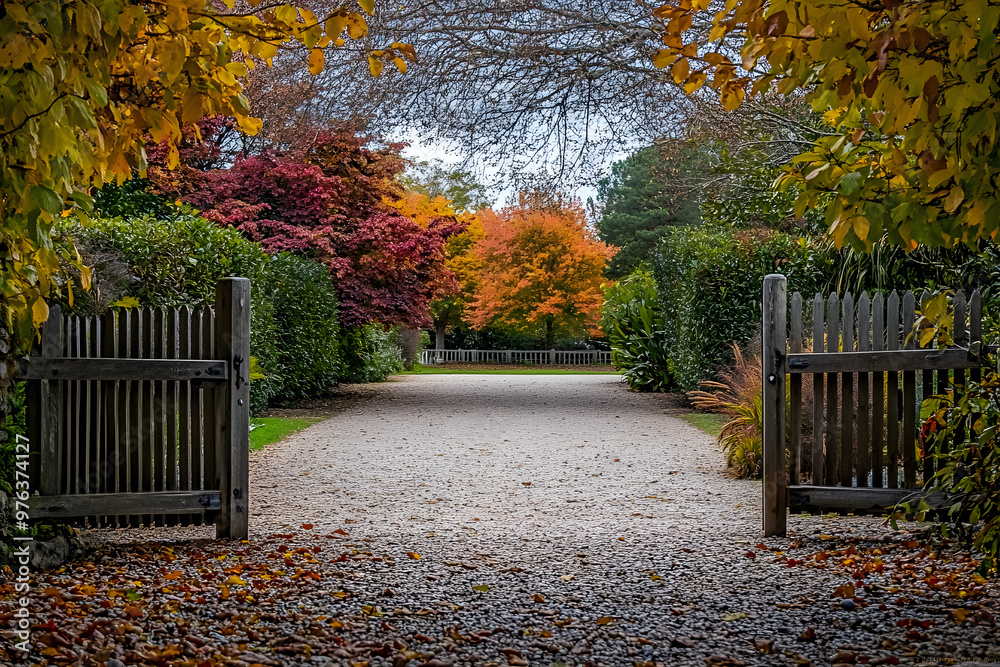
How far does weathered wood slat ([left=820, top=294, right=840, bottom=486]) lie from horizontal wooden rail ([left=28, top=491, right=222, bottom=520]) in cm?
379

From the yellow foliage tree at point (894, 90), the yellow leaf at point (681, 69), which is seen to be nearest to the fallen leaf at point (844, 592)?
the yellow foliage tree at point (894, 90)

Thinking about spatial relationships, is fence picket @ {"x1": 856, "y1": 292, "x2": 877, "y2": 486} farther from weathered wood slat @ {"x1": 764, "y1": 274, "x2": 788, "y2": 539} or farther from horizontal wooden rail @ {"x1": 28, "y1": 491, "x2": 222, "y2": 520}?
horizontal wooden rail @ {"x1": 28, "y1": 491, "x2": 222, "y2": 520}

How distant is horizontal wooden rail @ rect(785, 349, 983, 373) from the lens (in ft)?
15.1

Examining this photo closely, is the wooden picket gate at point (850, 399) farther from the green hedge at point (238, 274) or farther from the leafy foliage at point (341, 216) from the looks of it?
the leafy foliage at point (341, 216)

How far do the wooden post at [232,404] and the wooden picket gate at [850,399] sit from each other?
128 inches

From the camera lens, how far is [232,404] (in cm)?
477

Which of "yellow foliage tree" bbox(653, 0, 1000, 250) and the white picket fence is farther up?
"yellow foliage tree" bbox(653, 0, 1000, 250)

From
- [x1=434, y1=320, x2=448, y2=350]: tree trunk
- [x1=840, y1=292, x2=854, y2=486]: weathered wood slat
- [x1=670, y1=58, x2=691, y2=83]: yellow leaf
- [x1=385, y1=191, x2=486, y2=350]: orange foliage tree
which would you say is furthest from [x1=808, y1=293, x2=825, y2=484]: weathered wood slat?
[x1=434, y1=320, x2=448, y2=350]: tree trunk

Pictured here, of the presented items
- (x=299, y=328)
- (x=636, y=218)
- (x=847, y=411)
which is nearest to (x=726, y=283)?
(x=299, y=328)

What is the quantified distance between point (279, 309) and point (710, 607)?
33.6ft

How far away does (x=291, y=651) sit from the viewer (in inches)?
121

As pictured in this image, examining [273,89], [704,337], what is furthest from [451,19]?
[704,337]

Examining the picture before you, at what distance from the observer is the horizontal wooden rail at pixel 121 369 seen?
14.4 feet

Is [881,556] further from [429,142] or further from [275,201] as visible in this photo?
[275,201]
